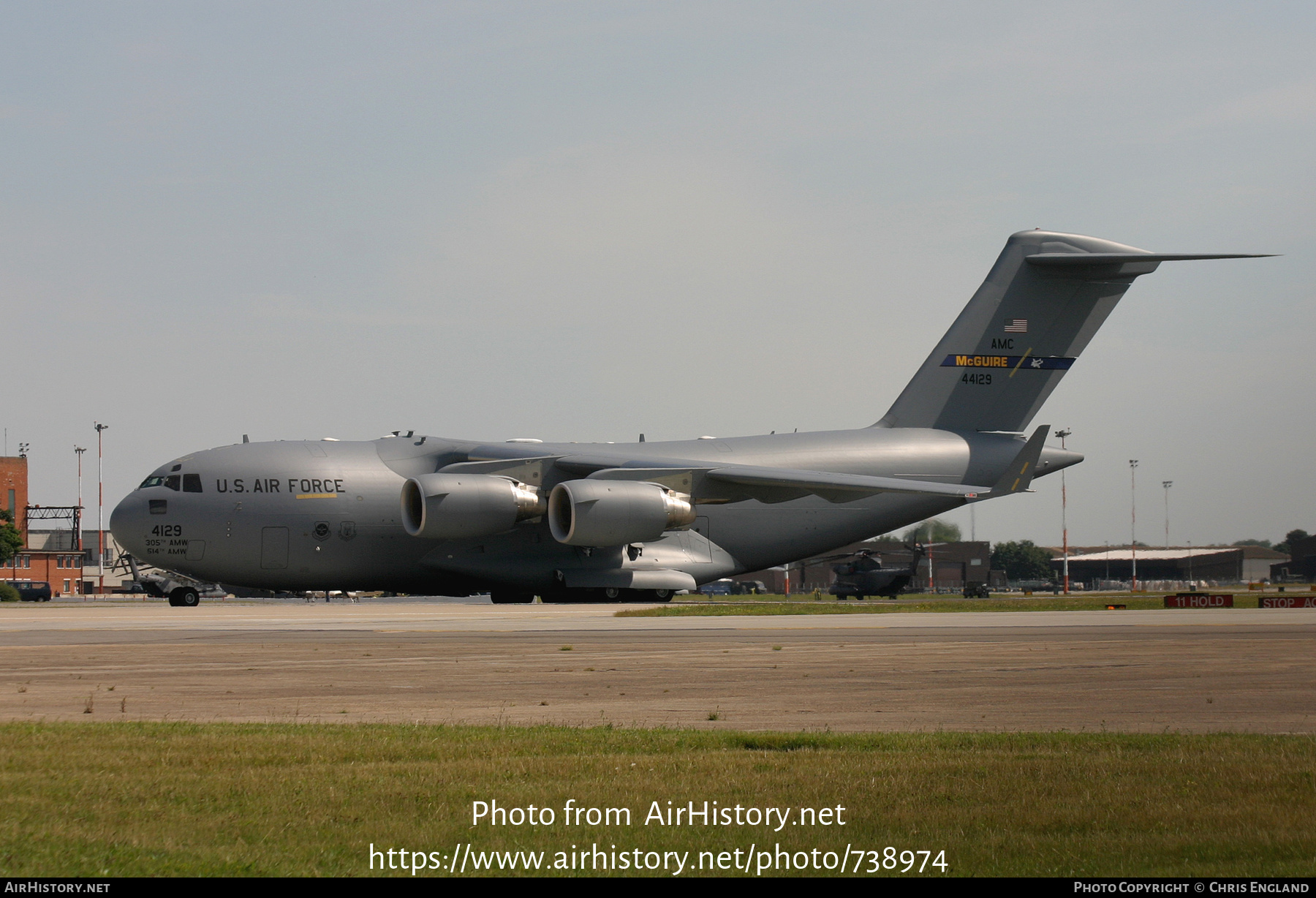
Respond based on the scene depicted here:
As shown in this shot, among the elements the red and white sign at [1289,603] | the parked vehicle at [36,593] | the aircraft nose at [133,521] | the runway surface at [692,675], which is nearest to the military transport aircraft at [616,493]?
the aircraft nose at [133,521]

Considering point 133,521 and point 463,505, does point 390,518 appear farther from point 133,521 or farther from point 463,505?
point 133,521

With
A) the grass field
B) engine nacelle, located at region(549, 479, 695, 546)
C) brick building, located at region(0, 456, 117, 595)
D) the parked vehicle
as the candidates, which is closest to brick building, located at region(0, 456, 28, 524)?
brick building, located at region(0, 456, 117, 595)

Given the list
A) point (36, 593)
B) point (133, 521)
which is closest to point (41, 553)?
point (36, 593)

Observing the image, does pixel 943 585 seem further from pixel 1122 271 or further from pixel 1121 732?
pixel 1121 732

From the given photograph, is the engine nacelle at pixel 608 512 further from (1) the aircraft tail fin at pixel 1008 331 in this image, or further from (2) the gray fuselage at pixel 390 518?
(1) the aircraft tail fin at pixel 1008 331

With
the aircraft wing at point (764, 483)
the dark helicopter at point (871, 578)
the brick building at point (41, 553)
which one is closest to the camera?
the aircraft wing at point (764, 483)

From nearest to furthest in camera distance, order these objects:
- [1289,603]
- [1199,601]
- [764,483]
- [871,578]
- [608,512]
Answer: [608,512] < [764,483] < [1289,603] < [1199,601] < [871,578]

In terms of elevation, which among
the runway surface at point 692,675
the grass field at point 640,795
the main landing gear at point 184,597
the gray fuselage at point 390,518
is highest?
the gray fuselage at point 390,518

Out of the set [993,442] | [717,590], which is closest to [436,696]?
[993,442]

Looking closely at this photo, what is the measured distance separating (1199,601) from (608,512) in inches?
651

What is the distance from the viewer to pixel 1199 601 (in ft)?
116

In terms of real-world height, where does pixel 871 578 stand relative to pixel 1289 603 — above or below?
below

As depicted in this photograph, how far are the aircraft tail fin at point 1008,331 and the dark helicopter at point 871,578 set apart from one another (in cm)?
2248

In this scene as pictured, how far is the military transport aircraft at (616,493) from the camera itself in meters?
30.3
